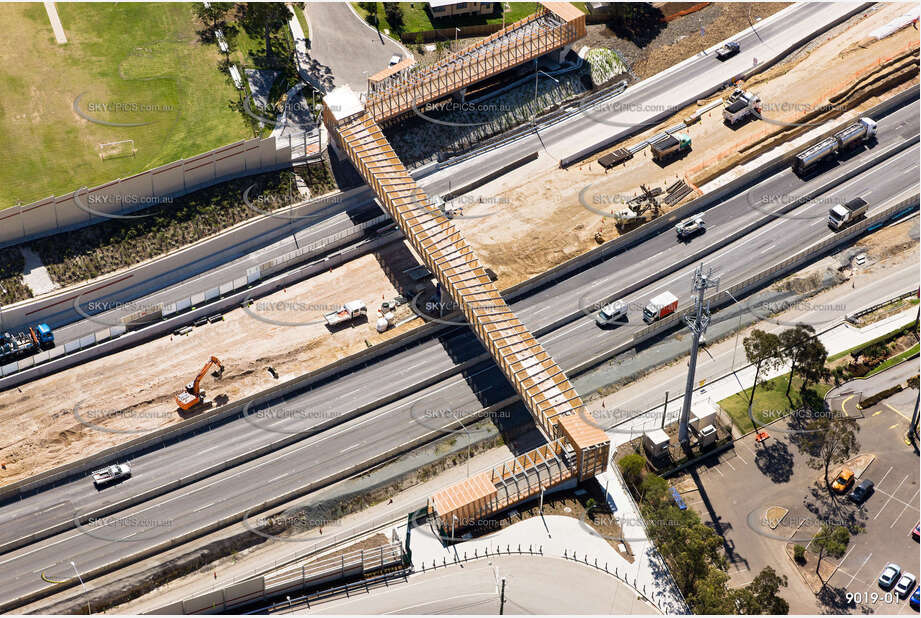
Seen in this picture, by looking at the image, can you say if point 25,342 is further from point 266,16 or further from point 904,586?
point 904,586

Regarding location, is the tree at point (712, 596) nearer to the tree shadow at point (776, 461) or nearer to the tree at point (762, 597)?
the tree at point (762, 597)

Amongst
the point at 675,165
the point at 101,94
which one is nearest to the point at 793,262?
the point at 675,165

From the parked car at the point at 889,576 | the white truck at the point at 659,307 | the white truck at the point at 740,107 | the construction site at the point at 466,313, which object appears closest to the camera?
the parked car at the point at 889,576

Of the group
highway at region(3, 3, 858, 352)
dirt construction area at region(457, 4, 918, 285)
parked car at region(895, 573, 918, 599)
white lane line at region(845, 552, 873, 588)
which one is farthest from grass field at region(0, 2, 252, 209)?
parked car at region(895, 573, 918, 599)

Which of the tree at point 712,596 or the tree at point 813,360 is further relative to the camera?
the tree at point 813,360

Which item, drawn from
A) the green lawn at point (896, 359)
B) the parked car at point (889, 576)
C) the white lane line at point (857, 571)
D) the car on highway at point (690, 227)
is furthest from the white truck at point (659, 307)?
the parked car at point (889, 576)

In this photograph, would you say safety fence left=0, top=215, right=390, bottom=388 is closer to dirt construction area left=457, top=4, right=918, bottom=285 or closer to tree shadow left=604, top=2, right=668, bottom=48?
dirt construction area left=457, top=4, right=918, bottom=285

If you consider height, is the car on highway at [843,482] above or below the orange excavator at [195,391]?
below

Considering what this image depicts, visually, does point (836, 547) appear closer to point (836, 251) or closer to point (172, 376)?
point (836, 251)
